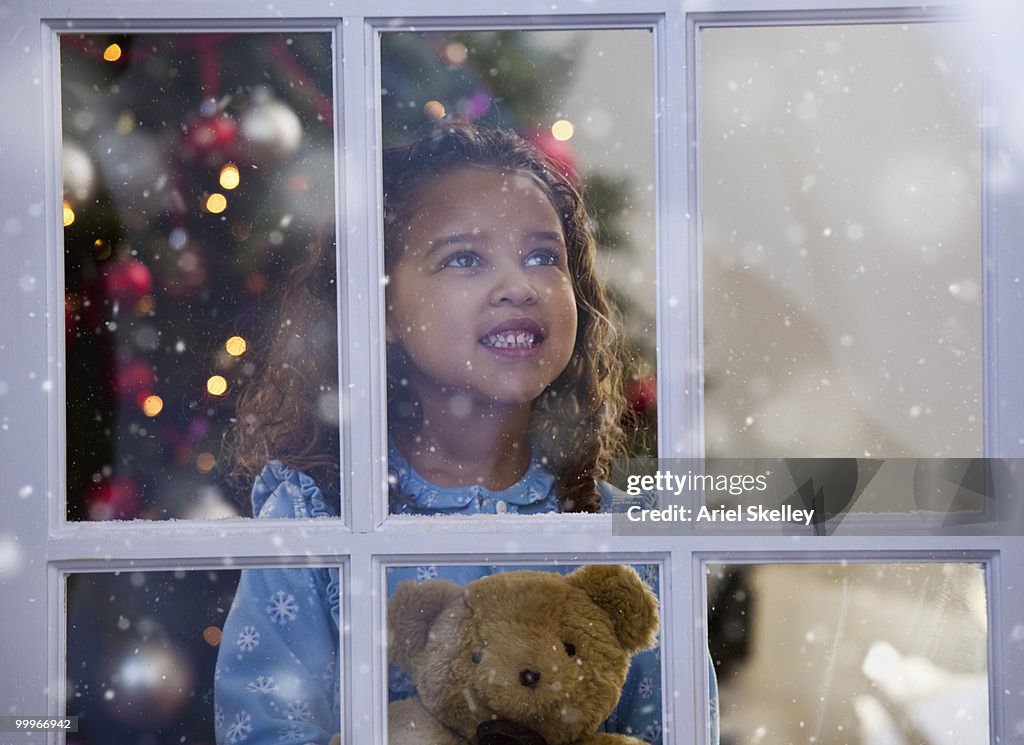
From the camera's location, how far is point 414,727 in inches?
45.3

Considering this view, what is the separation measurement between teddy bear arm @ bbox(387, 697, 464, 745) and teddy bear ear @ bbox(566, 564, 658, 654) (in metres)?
0.25

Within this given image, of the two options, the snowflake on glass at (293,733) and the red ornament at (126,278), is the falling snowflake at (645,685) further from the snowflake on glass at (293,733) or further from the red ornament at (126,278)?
the red ornament at (126,278)

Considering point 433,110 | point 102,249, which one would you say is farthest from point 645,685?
point 102,249

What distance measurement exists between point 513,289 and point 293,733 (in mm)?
633

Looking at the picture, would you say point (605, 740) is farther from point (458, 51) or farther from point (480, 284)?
point (458, 51)

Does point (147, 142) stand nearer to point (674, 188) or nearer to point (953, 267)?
point (674, 188)

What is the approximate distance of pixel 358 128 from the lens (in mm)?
1148

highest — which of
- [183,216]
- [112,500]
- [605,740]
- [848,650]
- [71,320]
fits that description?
[183,216]

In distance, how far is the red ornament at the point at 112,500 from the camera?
116 centimetres

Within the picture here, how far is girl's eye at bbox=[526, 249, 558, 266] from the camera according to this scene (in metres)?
1.17

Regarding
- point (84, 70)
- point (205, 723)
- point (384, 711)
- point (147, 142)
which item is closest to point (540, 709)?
point (384, 711)

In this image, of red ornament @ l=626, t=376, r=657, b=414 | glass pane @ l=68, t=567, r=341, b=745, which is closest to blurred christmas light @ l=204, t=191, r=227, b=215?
glass pane @ l=68, t=567, r=341, b=745

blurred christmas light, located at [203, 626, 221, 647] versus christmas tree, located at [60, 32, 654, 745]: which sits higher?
christmas tree, located at [60, 32, 654, 745]

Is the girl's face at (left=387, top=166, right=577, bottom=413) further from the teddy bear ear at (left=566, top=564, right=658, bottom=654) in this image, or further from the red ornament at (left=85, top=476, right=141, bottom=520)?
the red ornament at (left=85, top=476, right=141, bottom=520)
